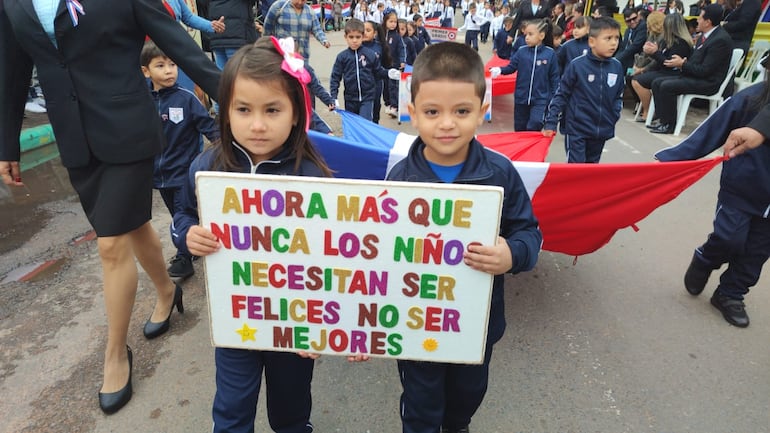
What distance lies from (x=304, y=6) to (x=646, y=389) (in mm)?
6257

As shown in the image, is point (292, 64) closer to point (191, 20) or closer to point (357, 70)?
point (191, 20)

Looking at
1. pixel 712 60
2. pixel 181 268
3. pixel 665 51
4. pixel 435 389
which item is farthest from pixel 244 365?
pixel 665 51

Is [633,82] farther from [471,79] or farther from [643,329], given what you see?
[471,79]

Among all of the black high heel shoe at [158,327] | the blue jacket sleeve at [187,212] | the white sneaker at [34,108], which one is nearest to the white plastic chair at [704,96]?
the black high heel shoe at [158,327]

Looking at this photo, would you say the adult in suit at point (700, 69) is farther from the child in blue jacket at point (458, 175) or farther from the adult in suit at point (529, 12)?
the child in blue jacket at point (458, 175)

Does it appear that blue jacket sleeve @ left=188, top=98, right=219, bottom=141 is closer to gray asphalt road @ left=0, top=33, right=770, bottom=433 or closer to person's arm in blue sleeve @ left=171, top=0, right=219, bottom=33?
gray asphalt road @ left=0, top=33, right=770, bottom=433

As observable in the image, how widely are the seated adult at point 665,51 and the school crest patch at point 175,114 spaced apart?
779 cm

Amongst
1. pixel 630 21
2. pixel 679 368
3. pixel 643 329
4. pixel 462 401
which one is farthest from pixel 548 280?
pixel 630 21

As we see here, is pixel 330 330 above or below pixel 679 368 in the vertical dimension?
above

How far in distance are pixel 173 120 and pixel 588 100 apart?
139 inches

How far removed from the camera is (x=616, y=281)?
362 centimetres

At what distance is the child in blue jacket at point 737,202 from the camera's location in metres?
2.79

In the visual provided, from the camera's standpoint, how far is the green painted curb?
577cm

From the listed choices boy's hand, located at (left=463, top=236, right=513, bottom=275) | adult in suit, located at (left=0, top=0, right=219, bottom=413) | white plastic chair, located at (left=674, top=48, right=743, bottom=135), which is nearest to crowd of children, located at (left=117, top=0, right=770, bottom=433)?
boy's hand, located at (left=463, top=236, right=513, bottom=275)
